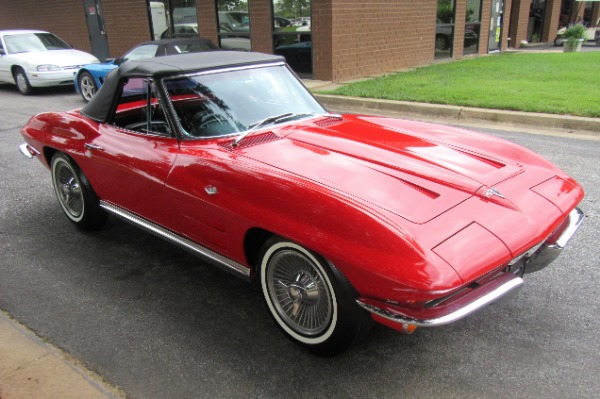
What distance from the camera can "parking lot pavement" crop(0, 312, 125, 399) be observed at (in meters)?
2.50

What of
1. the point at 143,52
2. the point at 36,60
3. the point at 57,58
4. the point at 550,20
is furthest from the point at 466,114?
the point at 550,20

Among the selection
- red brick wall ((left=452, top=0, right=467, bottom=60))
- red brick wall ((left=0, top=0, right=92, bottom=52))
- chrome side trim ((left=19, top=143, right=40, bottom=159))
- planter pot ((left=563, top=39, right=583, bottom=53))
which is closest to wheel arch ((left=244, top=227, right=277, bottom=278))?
chrome side trim ((left=19, top=143, right=40, bottom=159))


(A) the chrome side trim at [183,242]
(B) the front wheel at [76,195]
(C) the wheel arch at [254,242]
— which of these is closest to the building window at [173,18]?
(B) the front wheel at [76,195]

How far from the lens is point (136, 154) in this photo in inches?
138

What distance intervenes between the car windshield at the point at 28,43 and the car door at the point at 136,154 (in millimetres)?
10529

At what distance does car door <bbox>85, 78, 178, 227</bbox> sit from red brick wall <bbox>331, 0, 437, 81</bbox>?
903cm

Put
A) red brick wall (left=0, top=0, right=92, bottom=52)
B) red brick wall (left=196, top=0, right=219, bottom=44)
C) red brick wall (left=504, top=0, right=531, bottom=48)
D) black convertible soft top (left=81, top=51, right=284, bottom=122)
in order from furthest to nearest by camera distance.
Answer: red brick wall (left=504, top=0, right=531, bottom=48) → red brick wall (left=0, top=0, right=92, bottom=52) → red brick wall (left=196, top=0, right=219, bottom=44) → black convertible soft top (left=81, top=51, right=284, bottom=122)

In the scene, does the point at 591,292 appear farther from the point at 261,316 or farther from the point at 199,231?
the point at 199,231

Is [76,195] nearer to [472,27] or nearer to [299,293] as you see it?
[299,293]

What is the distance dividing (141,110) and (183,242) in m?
1.31

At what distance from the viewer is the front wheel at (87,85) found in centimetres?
1050

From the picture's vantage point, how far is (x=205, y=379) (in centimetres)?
260

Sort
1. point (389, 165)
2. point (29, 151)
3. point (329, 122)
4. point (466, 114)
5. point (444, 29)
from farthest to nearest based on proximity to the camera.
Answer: point (444, 29)
point (466, 114)
point (29, 151)
point (329, 122)
point (389, 165)

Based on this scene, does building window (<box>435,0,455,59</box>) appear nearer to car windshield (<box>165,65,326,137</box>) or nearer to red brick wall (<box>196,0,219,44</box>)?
red brick wall (<box>196,0,219,44</box>)
